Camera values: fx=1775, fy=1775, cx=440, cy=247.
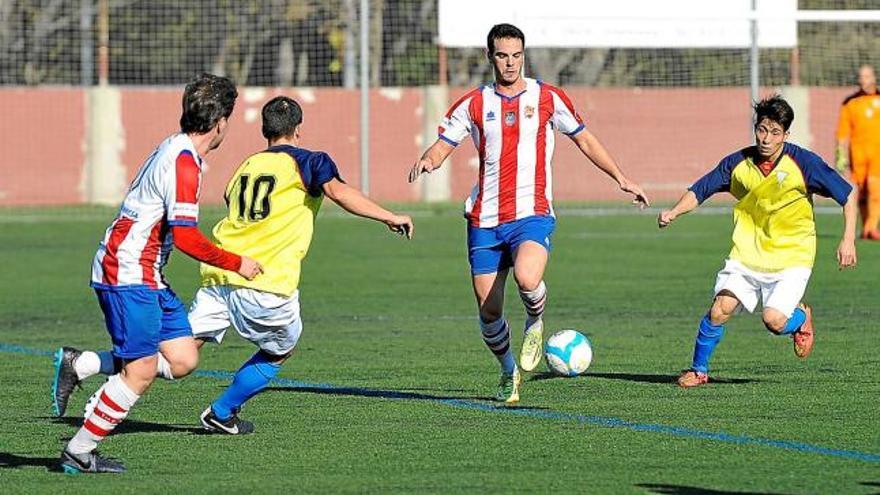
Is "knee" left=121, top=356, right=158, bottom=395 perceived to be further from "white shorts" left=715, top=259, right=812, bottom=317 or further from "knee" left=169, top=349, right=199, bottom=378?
"white shorts" left=715, top=259, right=812, bottom=317

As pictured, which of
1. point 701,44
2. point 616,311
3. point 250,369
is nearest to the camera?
point 250,369

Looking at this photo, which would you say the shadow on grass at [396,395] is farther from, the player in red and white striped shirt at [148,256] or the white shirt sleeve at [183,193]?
the white shirt sleeve at [183,193]

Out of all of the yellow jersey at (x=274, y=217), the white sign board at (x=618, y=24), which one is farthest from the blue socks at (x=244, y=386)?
the white sign board at (x=618, y=24)

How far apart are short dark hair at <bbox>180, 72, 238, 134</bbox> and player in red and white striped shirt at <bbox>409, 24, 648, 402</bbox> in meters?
2.09

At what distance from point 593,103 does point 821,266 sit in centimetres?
1457

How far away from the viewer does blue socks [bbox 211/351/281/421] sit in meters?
8.70

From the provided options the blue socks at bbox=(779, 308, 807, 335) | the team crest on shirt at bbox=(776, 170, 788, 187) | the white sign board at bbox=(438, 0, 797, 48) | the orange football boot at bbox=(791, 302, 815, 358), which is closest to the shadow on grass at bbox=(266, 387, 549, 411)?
the blue socks at bbox=(779, 308, 807, 335)

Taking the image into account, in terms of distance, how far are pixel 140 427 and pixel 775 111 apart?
4.00 m

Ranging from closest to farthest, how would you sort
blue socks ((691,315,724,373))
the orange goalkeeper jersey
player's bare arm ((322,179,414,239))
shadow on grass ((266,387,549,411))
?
1. player's bare arm ((322,179,414,239))
2. shadow on grass ((266,387,549,411))
3. blue socks ((691,315,724,373))
4. the orange goalkeeper jersey

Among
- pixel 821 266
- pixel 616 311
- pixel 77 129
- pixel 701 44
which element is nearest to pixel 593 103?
pixel 701 44

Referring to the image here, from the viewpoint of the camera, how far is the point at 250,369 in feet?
28.8

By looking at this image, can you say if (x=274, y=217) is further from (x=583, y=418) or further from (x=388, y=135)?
(x=388, y=135)

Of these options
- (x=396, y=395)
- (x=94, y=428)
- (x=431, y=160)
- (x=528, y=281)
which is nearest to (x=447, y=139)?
(x=431, y=160)

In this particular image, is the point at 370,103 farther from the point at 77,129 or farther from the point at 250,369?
the point at 250,369
